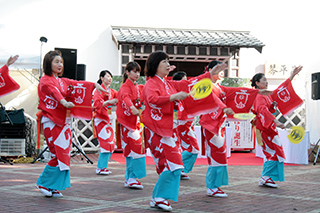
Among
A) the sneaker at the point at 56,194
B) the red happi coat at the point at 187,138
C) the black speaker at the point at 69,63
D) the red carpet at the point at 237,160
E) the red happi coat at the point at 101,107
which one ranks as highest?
the black speaker at the point at 69,63

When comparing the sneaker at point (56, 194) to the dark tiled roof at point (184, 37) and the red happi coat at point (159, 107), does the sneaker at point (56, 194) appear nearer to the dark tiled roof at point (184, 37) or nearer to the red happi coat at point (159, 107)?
the red happi coat at point (159, 107)

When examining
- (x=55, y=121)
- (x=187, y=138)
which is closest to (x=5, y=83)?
(x=55, y=121)

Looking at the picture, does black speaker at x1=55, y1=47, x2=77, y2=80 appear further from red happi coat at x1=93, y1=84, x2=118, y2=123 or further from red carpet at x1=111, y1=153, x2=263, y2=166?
red happi coat at x1=93, y1=84, x2=118, y2=123

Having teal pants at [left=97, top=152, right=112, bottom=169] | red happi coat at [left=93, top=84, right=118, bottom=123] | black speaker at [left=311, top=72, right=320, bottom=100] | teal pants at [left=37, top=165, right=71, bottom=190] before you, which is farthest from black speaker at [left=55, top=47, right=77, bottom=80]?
black speaker at [left=311, top=72, right=320, bottom=100]

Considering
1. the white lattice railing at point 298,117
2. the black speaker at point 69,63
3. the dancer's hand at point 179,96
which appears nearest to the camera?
the dancer's hand at point 179,96

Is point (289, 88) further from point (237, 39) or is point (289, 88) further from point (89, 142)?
point (237, 39)

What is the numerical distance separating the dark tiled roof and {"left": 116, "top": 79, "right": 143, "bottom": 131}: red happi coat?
6344mm

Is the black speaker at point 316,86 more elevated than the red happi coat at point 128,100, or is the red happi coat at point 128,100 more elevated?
the black speaker at point 316,86

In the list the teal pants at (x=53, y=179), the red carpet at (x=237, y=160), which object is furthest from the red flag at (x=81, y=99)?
the red carpet at (x=237, y=160)

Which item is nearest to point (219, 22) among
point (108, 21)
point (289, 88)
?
point (108, 21)

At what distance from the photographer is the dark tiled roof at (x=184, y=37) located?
12.0m

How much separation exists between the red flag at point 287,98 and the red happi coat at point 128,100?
6.31 ft

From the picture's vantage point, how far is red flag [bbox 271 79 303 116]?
5367mm

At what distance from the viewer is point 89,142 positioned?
1063 cm
